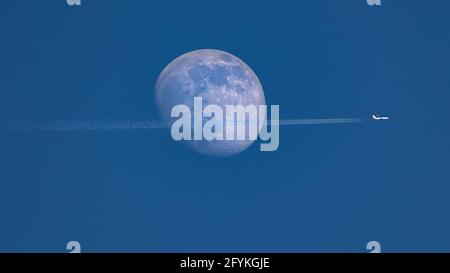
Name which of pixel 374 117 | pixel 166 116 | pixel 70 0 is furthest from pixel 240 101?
pixel 70 0

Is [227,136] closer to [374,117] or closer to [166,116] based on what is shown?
[166,116]

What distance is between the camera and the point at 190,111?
1484 centimetres

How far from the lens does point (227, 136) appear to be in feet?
48.2

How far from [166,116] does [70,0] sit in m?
3.21

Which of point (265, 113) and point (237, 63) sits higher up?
point (237, 63)

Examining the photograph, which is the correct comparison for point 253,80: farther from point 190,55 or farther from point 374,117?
point 374,117

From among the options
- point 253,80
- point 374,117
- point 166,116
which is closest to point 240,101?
point 253,80

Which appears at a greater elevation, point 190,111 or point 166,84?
point 166,84

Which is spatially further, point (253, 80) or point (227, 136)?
point (253, 80)

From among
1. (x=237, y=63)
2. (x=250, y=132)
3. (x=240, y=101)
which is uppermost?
(x=237, y=63)

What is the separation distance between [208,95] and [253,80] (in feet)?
4.36

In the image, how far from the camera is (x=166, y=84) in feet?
51.5

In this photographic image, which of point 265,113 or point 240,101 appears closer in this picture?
point 265,113

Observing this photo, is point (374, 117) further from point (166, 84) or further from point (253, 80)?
point (166, 84)
